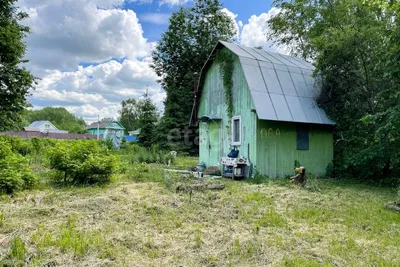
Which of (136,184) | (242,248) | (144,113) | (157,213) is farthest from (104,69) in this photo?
(242,248)

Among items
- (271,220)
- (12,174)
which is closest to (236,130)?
(271,220)

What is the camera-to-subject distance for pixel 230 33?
2902 centimetres

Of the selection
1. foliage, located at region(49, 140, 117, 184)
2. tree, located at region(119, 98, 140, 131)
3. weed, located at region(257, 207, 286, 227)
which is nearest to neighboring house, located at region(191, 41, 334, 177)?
weed, located at region(257, 207, 286, 227)

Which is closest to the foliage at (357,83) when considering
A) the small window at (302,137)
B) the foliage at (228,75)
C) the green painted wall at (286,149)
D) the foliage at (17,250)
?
the green painted wall at (286,149)

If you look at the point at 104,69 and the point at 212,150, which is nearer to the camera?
the point at 212,150

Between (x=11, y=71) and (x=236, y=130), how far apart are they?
11066 millimetres

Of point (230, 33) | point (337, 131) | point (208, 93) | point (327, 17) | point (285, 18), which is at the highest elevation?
point (230, 33)

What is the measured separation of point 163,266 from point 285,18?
19120 millimetres

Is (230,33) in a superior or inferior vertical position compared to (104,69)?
superior

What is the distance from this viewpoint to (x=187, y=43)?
27.0 metres

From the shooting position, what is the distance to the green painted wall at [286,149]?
9.08 metres

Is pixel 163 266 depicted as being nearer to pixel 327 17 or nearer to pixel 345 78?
pixel 345 78

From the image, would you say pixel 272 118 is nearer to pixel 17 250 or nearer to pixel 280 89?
pixel 280 89

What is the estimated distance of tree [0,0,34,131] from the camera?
1317cm
